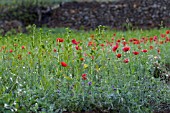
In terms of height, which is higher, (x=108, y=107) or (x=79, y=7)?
(x=79, y=7)

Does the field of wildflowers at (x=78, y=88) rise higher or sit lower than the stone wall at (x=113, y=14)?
lower

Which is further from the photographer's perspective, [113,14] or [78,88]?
[113,14]

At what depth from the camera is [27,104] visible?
4.07m

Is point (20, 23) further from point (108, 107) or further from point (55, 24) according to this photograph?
point (108, 107)

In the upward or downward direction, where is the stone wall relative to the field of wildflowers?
upward

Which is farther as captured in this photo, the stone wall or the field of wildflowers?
the stone wall

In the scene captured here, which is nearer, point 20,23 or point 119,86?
point 119,86

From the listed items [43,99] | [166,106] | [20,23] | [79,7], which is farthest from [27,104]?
[79,7]

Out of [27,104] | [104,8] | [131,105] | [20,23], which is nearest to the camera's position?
[27,104]

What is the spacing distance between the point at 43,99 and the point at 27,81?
28.9 inches

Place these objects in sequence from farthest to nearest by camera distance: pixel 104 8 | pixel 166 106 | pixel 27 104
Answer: pixel 104 8, pixel 166 106, pixel 27 104

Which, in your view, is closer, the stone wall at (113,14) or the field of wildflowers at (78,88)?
the field of wildflowers at (78,88)

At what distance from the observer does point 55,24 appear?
13109 mm

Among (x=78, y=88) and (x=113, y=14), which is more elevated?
(x=113, y=14)
